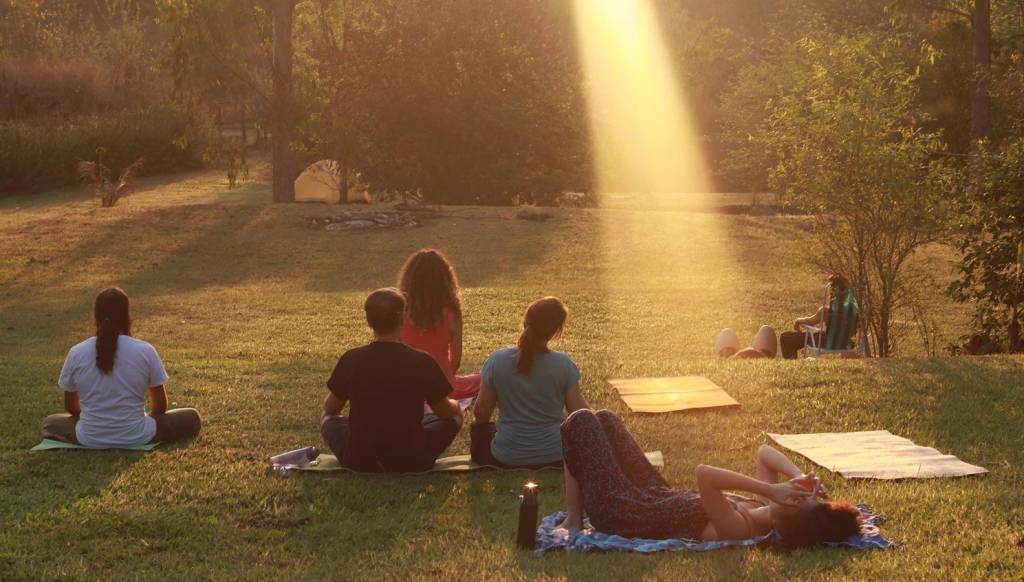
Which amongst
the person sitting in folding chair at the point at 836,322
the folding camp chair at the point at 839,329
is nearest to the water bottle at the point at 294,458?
the person sitting in folding chair at the point at 836,322

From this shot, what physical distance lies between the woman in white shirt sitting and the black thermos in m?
3.03

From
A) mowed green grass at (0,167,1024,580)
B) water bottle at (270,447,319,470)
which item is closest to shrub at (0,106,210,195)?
mowed green grass at (0,167,1024,580)

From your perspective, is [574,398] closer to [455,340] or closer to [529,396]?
[529,396]

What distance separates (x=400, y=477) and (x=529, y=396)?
3.25 feet

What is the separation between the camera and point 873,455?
7.68 metres

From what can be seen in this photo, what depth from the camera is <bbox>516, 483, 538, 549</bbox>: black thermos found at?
5715 mm

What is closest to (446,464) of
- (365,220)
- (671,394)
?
(671,394)

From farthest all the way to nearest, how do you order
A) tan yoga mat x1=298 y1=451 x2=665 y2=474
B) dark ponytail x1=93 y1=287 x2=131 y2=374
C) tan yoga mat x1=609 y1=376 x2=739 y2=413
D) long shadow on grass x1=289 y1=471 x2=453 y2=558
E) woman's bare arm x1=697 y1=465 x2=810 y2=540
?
tan yoga mat x1=609 y1=376 x2=739 y2=413
dark ponytail x1=93 y1=287 x2=131 y2=374
tan yoga mat x1=298 y1=451 x2=665 y2=474
long shadow on grass x1=289 y1=471 x2=453 y2=558
woman's bare arm x1=697 y1=465 x2=810 y2=540

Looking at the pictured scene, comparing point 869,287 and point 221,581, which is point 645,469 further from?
point 869,287

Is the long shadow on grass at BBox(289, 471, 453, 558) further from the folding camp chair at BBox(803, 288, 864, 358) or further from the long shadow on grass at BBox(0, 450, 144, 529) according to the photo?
the folding camp chair at BBox(803, 288, 864, 358)

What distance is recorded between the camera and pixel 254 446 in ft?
27.3

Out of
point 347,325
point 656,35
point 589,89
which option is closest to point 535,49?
point 589,89

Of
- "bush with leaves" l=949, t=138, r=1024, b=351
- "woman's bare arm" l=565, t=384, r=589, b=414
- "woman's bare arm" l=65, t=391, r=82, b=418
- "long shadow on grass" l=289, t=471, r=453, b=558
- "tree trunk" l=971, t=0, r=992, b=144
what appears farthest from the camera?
"tree trunk" l=971, t=0, r=992, b=144

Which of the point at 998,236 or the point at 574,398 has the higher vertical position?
the point at 998,236
